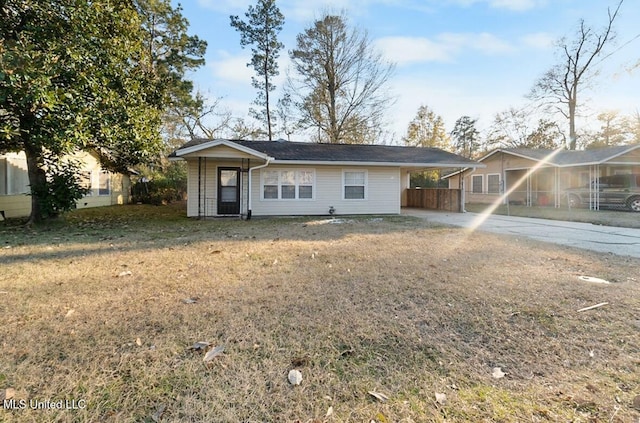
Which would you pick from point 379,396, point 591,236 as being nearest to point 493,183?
point 591,236

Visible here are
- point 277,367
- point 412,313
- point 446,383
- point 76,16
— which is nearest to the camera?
point 446,383

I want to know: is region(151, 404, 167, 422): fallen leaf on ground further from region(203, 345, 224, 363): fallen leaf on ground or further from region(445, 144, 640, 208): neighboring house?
region(445, 144, 640, 208): neighboring house

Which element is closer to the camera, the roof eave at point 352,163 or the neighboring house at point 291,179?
the neighboring house at point 291,179

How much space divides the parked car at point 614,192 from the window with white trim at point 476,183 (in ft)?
18.7

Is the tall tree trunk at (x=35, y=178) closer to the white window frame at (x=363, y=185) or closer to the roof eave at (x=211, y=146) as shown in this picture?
the roof eave at (x=211, y=146)

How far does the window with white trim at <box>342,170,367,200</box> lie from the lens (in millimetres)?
13375

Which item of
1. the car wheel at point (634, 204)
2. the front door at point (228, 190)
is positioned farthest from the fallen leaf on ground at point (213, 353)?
the car wheel at point (634, 204)

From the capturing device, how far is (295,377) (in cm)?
211

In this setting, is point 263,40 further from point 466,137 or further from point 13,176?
point 466,137

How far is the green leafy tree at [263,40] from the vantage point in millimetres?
21656

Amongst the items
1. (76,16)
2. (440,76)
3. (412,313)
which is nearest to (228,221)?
(76,16)

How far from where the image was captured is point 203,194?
11.9 m

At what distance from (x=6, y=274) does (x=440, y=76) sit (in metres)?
17.9

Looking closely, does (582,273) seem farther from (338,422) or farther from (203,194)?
(203,194)
